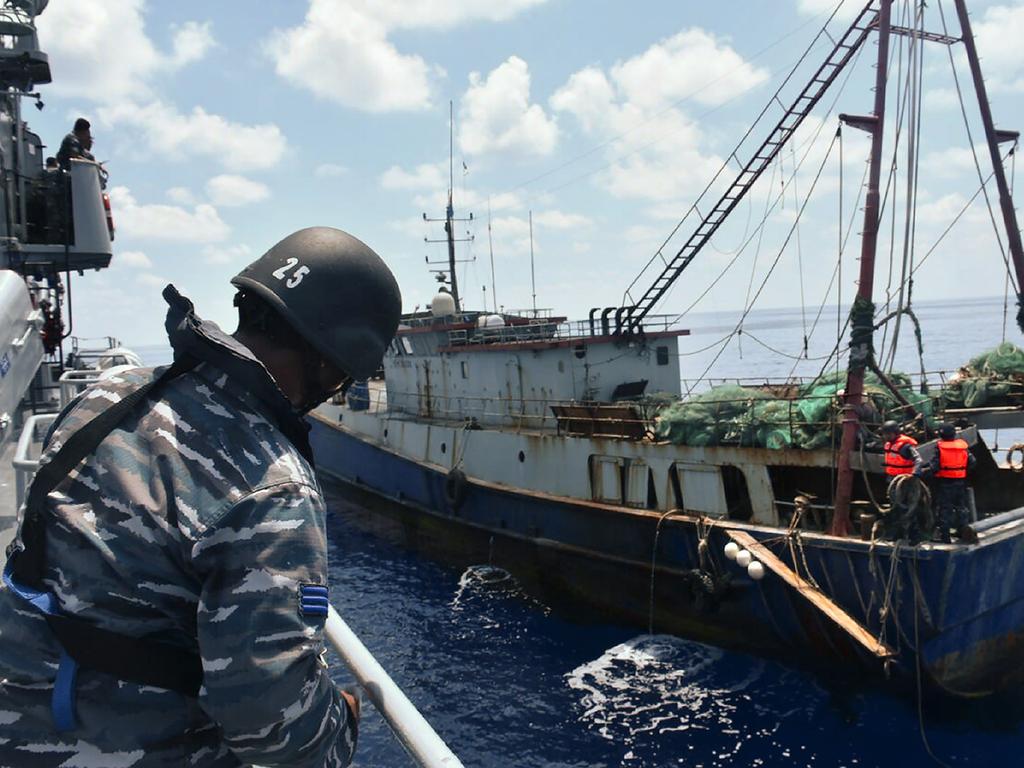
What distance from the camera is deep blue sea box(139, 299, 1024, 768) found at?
31.7 ft

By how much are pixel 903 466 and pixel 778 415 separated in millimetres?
2838

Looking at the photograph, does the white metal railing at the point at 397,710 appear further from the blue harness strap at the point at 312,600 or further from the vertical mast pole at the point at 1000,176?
the vertical mast pole at the point at 1000,176

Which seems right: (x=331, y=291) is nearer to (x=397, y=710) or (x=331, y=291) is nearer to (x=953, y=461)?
(x=397, y=710)

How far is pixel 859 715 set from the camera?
10.3 metres

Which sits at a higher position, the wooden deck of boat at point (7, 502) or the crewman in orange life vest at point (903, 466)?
the wooden deck of boat at point (7, 502)

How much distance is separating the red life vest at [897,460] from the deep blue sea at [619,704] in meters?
3.30

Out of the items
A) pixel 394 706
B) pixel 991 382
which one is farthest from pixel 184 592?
pixel 991 382

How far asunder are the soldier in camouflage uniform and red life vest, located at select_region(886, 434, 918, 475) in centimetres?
973

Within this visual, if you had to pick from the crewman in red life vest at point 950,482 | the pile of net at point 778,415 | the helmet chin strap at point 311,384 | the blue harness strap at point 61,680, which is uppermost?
the helmet chin strap at point 311,384

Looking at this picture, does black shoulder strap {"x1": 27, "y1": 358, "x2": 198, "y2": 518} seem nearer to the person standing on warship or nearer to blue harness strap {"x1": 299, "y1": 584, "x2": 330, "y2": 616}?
blue harness strap {"x1": 299, "y1": 584, "x2": 330, "y2": 616}

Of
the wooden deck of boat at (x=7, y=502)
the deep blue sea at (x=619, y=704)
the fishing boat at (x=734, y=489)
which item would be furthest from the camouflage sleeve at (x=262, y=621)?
the fishing boat at (x=734, y=489)

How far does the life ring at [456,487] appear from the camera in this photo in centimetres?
1688

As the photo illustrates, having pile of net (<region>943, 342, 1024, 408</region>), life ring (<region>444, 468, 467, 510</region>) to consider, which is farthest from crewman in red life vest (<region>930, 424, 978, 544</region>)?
life ring (<region>444, 468, 467, 510</region>)

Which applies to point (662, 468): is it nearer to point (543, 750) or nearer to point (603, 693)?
point (603, 693)
